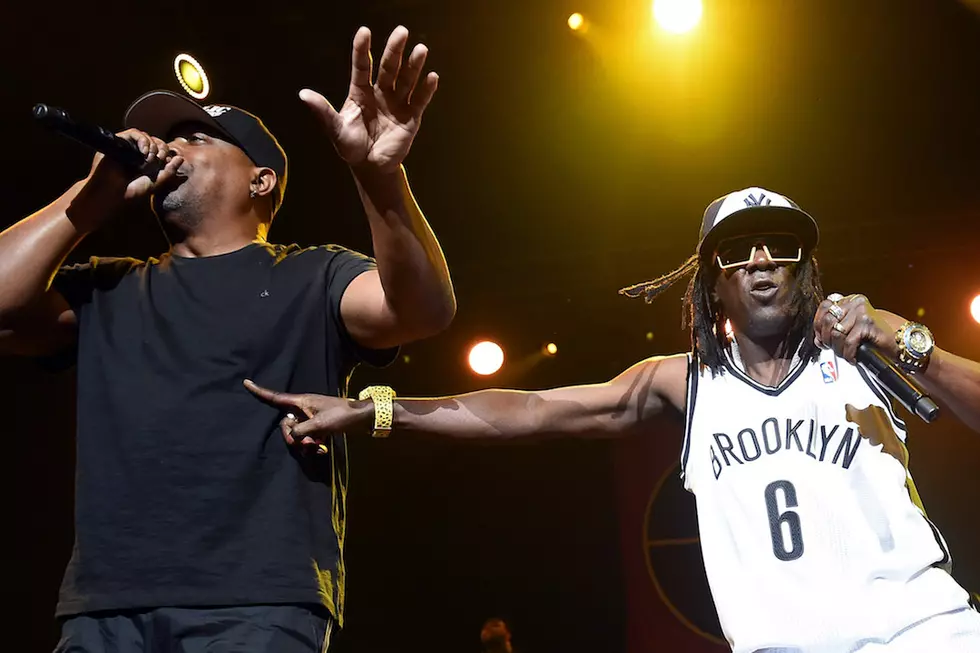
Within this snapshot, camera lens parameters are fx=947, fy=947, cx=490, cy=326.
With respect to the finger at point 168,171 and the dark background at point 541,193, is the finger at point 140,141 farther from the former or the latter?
the dark background at point 541,193

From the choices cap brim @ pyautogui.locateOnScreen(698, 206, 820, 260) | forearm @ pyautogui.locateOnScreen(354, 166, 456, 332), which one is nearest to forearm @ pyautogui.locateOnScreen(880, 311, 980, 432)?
cap brim @ pyautogui.locateOnScreen(698, 206, 820, 260)

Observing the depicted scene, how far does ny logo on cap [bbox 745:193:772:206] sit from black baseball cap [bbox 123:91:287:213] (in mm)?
1400

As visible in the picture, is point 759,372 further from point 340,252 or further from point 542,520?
point 542,520

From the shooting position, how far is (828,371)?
2.62 metres

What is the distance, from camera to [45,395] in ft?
17.0

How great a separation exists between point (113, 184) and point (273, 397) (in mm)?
622

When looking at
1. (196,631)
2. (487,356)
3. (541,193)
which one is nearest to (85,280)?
(196,631)

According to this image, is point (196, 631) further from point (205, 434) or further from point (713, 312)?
point (713, 312)

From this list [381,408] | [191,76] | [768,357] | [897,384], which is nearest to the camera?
[897,384]

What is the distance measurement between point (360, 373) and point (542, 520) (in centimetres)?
179

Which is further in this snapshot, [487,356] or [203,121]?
[487,356]

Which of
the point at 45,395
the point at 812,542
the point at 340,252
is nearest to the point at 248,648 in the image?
the point at 340,252

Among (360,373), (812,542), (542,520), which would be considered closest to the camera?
(812,542)

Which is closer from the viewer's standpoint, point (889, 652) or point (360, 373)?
point (889, 652)
